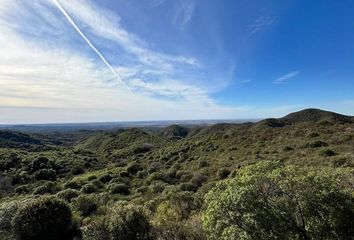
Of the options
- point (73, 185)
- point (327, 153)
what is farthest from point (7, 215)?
point (327, 153)

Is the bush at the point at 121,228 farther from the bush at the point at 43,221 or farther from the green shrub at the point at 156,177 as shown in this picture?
the green shrub at the point at 156,177

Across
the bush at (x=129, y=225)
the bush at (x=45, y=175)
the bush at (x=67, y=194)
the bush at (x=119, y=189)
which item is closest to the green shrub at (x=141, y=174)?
the bush at (x=119, y=189)

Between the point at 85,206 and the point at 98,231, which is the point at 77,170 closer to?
the point at 85,206

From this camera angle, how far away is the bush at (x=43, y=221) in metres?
9.01

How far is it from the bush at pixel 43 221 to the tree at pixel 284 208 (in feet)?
18.8

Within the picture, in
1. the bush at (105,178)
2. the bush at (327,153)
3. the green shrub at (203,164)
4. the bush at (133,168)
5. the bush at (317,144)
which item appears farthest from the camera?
the bush at (133,168)

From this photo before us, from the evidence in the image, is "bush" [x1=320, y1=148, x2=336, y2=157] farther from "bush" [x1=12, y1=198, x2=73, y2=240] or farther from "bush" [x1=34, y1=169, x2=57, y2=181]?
"bush" [x1=34, y1=169, x2=57, y2=181]

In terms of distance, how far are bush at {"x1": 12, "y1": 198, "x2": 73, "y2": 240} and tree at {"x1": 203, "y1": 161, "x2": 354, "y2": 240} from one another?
18.8 ft

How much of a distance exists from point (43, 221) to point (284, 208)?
7.13 m

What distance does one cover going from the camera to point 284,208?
5309mm

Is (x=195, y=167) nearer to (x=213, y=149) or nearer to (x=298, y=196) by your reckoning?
(x=213, y=149)

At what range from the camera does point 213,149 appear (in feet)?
113

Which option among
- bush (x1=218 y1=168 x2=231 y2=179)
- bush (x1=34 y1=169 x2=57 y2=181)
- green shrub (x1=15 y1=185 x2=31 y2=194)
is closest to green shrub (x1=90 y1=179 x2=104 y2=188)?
green shrub (x1=15 y1=185 x2=31 y2=194)

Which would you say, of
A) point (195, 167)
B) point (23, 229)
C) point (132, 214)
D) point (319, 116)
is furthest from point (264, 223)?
point (319, 116)
